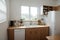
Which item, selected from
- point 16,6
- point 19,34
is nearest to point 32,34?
point 19,34

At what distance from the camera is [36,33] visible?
3.65 m

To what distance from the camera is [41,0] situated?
4480 mm

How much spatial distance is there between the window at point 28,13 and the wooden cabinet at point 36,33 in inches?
40.3

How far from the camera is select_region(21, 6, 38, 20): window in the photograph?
4.36 meters

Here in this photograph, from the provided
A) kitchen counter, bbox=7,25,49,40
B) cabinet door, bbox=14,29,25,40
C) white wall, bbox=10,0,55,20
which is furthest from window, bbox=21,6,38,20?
cabinet door, bbox=14,29,25,40

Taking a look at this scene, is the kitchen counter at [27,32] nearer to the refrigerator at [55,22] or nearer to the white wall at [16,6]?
the refrigerator at [55,22]

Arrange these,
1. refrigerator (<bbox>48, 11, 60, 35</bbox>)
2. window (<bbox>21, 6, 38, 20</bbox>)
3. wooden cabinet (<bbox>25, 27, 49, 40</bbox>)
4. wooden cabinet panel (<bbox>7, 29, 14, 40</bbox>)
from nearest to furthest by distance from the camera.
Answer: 1. wooden cabinet panel (<bbox>7, 29, 14, 40</bbox>)
2. refrigerator (<bbox>48, 11, 60, 35</bbox>)
3. wooden cabinet (<bbox>25, 27, 49, 40</bbox>)
4. window (<bbox>21, 6, 38, 20</bbox>)

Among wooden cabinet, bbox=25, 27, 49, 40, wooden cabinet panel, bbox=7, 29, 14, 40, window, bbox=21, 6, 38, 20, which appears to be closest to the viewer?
wooden cabinet panel, bbox=7, 29, 14, 40

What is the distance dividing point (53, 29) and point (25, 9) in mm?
1911

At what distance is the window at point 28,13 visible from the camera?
4363 mm

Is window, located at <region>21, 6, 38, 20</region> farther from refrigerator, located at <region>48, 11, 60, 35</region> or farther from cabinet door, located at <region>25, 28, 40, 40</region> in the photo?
refrigerator, located at <region>48, 11, 60, 35</region>

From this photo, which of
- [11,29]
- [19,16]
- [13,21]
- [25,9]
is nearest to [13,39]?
[11,29]

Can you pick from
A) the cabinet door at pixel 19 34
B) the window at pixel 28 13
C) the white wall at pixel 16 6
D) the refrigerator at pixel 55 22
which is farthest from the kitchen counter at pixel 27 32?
the window at pixel 28 13

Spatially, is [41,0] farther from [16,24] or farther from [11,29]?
[11,29]
